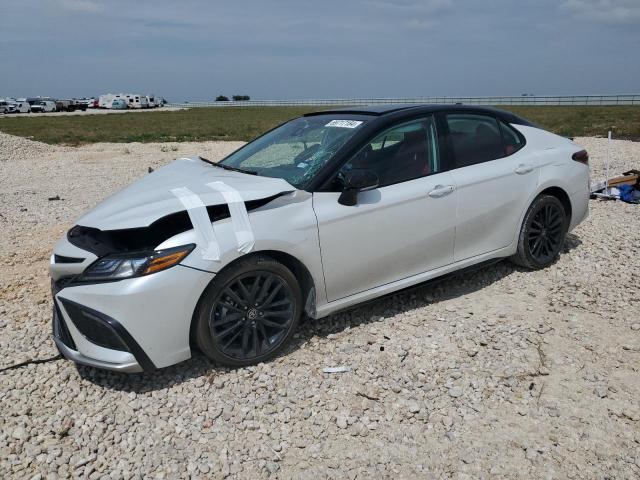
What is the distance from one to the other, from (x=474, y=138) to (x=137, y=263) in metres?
2.96

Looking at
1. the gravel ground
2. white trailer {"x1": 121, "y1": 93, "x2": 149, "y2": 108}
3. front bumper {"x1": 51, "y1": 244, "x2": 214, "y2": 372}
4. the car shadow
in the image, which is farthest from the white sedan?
white trailer {"x1": 121, "y1": 93, "x2": 149, "y2": 108}

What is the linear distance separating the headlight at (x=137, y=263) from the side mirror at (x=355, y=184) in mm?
1108

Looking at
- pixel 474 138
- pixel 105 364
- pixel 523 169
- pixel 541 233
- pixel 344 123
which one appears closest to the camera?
pixel 105 364

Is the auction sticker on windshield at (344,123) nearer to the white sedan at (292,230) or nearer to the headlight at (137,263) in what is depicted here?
the white sedan at (292,230)

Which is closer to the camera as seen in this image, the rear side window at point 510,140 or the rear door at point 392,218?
the rear door at point 392,218

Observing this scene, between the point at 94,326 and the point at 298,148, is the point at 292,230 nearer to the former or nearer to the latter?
the point at 298,148

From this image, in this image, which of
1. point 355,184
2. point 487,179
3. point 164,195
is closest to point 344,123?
point 355,184

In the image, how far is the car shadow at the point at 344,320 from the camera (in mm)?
3611

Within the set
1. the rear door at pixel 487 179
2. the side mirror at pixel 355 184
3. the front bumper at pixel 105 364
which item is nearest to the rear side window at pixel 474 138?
the rear door at pixel 487 179

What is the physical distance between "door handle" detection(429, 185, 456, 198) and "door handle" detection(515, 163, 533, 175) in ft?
2.68

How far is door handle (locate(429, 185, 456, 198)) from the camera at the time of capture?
423 centimetres

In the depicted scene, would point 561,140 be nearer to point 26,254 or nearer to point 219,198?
point 219,198

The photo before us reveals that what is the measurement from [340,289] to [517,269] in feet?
7.18

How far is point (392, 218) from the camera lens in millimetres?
4020
